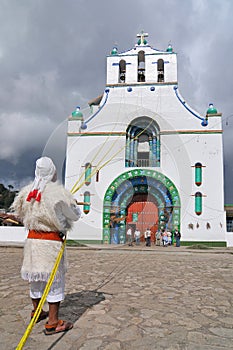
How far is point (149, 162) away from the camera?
15.9 metres

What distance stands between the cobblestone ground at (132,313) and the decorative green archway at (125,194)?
351 inches

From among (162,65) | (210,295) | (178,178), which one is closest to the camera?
(210,295)

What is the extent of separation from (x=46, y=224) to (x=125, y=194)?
41.1 feet

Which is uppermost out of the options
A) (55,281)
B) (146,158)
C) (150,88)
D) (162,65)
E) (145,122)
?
(162,65)

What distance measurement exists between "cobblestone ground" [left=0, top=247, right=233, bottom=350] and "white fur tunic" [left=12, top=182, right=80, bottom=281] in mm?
544

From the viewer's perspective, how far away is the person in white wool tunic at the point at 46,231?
9.35 ft

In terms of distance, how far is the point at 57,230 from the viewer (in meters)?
2.97

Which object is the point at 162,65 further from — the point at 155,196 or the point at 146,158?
the point at 155,196

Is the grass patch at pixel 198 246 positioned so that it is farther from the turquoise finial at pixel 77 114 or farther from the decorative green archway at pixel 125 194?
the turquoise finial at pixel 77 114

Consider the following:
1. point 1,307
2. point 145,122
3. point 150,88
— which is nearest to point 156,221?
point 145,122

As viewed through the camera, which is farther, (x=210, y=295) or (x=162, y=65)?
(x=162, y=65)

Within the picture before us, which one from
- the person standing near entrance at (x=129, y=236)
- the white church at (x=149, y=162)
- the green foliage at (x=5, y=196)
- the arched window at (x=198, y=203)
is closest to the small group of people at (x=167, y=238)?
the white church at (x=149, y=162)

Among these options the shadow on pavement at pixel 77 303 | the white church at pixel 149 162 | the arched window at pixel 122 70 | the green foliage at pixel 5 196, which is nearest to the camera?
the shadow on pavement at pixel 77 303

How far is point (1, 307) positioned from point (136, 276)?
9.15ft
